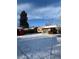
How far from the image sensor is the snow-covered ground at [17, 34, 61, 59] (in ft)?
8.84

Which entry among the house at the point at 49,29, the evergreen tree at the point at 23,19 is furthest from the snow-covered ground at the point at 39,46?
the evergreen tree at the point at 23,19

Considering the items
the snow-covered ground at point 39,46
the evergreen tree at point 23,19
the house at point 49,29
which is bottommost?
the snow-covered ground at point 39,46

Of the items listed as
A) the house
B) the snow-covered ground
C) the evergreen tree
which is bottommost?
the snow-covered ground

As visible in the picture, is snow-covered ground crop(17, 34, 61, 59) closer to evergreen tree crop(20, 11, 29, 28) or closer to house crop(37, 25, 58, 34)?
house crop(37, 25, 58, 34)

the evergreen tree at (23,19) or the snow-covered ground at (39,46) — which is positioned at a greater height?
the evergreen tree at (23,19)

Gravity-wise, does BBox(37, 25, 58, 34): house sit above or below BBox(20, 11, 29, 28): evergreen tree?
below

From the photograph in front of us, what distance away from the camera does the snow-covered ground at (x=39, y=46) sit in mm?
2693

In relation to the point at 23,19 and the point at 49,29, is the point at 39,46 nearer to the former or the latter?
the point at 49,29

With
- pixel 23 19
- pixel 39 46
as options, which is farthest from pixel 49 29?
pixel 23 19

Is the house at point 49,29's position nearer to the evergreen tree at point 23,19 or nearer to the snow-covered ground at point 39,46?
the snow-covered ground at point 39,46

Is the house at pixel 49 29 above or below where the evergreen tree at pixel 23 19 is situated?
below

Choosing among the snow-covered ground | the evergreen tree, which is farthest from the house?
the evergreen tree

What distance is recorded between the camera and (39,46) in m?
2.77
